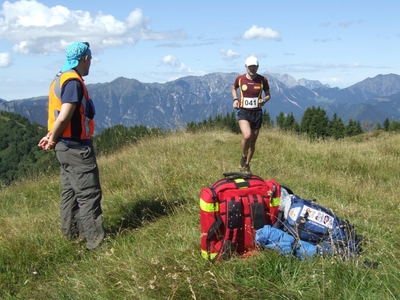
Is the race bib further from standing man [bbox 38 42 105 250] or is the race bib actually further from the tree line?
the tree line

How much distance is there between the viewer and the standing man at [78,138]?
4012 millimetres

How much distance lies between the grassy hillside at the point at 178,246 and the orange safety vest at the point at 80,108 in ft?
3.81

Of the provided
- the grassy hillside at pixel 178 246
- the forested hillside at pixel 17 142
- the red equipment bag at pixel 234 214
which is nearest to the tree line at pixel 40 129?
the forested hillside at pixel 17 142

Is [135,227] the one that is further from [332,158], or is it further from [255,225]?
[332,158]

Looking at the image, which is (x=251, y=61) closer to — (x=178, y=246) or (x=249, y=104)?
(x=249, y=104)

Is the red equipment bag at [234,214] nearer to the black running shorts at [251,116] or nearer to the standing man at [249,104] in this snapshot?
the standing man at [249,104]

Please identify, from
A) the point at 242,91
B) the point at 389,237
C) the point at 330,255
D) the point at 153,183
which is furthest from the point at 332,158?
the point at 330,255

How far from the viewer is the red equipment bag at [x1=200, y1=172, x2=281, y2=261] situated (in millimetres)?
3402

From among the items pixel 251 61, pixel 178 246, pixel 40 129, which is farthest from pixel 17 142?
pixel 178 246

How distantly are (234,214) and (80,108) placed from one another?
6.28 ft

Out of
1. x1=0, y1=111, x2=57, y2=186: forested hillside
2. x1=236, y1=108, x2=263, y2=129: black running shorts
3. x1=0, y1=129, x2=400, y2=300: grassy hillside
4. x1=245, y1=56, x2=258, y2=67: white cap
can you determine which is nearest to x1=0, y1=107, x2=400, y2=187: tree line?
x1=0, y1=111, x2=57, y2=186: forested hillside

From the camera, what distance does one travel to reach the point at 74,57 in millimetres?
4148

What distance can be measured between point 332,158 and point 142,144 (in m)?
4.91

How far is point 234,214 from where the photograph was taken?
11.3 feet
